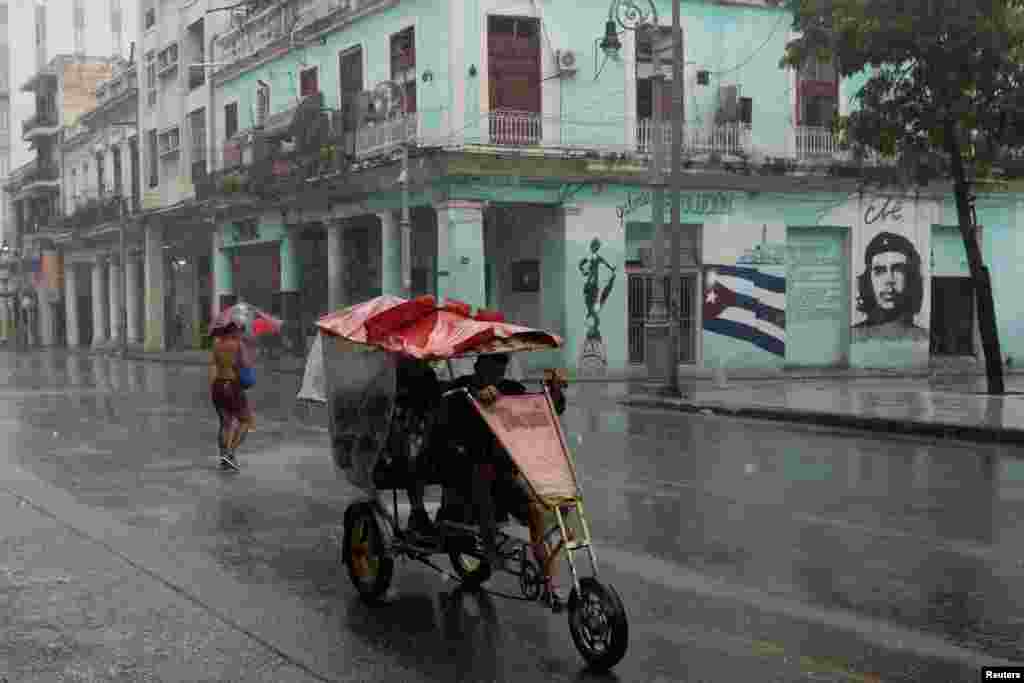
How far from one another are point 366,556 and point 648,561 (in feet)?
6.55

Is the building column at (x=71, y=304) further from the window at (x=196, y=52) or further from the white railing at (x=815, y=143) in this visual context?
the white railing at (x=815, y=143)

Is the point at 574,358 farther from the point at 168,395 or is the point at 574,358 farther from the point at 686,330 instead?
the point at 168,395

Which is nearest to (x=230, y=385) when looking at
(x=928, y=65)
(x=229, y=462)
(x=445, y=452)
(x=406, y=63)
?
(x=229, y=462)

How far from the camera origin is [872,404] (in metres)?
19.1

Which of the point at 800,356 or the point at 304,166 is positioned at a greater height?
the point at 304,166

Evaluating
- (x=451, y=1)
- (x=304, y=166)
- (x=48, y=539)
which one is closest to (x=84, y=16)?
(x=304, y=166)

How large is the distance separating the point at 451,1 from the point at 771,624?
23.5 metres

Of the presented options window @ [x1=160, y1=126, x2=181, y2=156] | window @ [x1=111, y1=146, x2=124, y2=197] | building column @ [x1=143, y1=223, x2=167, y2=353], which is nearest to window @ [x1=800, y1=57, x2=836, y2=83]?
window @ [x1=160, y1=126, x2=181, y2=156]

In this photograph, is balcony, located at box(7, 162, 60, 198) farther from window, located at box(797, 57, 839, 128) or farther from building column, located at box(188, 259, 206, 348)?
window, located at box(797, 57, 839, 128)

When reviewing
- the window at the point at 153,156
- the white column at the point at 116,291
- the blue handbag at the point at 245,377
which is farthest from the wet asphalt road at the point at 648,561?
the white column at the point at 116,291

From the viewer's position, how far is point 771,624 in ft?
20.0

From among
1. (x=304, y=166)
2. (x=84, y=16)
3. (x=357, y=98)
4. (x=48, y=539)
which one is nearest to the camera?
(x=48, y=539)

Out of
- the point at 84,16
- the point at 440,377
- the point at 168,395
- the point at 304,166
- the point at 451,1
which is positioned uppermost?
the point at 84,16

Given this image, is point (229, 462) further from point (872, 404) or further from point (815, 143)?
point (815, 143)
